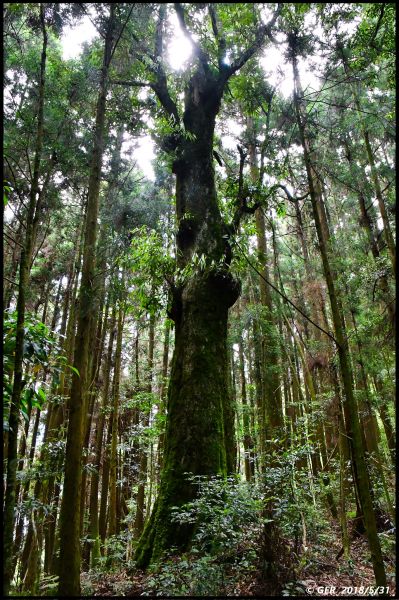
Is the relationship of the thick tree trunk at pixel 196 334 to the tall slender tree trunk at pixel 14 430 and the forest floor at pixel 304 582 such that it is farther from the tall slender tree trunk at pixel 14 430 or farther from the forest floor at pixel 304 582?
the tall slender tree trunk at pixel 14 430

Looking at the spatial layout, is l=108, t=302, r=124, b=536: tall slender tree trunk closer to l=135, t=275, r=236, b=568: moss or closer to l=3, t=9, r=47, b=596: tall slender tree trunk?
l=135, t=275, r=236, b=568: moss

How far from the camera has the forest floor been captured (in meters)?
3.23

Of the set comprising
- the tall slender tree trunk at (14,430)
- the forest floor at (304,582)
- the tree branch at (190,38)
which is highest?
the tree branch at (190,38)

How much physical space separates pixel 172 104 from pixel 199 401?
17.6 feet

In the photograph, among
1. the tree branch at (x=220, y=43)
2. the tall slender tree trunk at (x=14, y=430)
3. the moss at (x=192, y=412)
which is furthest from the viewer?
the tree branch at (x=220, y=43)

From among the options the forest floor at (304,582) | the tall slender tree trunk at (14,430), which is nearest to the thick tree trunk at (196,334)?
the forest floor at (304,582)

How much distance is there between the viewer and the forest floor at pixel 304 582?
3230 mm

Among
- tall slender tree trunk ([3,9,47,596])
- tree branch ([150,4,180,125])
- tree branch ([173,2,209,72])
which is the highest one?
tree branch ([173,2,209,72])

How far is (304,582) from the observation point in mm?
3340

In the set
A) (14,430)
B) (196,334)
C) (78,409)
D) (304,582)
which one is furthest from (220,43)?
(304,582)

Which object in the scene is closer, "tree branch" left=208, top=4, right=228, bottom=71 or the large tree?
the large tree

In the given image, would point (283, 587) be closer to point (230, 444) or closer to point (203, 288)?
point (230, 444)

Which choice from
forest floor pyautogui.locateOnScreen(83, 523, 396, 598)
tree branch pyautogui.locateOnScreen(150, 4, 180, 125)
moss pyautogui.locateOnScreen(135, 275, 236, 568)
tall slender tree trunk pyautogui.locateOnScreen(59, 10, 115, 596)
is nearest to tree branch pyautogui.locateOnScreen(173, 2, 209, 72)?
tree branch pyautogui.locateOnScreen(150, 4, 180, 125)

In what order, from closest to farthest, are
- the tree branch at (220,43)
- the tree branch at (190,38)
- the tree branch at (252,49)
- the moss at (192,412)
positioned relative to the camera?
the moss at (192,412) < the tree branch at (252,49) < the tree branch at (190,38) < the tree branch at (220,43)
